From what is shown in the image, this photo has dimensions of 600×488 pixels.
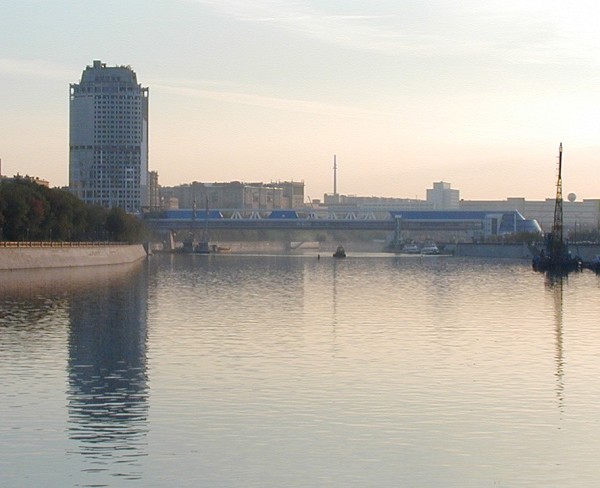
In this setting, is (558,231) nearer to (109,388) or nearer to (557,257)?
(557,257)

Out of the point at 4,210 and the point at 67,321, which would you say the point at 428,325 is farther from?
the point at 4,210

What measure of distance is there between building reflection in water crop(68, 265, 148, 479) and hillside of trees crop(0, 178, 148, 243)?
52.7 meters

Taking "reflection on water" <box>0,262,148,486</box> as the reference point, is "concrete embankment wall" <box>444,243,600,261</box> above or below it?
below

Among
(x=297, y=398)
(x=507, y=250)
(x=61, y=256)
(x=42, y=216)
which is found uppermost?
(x=42, y=216)

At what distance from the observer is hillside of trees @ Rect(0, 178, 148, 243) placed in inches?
4021

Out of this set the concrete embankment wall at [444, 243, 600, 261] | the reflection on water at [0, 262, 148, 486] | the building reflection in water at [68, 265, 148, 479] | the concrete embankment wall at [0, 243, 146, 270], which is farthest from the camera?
the concrete embankment wall at [444, 243, 600, 261]

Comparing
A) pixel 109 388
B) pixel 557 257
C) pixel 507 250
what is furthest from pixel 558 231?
pixel 109 388

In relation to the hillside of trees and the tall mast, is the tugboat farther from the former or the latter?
the hillside of trees

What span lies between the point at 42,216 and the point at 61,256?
4514 millimetres

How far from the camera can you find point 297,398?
83.9 ft

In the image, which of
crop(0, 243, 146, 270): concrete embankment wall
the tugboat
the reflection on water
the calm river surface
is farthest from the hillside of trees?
the calm river surface

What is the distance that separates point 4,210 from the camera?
333 ft

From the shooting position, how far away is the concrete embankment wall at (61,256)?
91.4 metres

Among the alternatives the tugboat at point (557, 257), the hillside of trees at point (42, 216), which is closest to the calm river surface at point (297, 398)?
the hillside of trees at point (42, 216)
